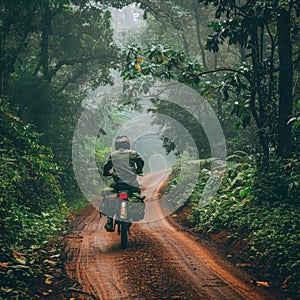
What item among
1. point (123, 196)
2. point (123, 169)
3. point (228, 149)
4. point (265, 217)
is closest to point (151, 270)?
point (123, 196)

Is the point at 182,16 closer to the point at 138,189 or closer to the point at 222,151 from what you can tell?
the point at 222,151

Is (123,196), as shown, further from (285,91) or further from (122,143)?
(285,91)

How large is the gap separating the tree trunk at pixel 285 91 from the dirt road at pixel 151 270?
10.2ft

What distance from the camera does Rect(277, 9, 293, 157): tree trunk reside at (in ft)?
30.0

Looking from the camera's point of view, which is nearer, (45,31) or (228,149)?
(45,31)

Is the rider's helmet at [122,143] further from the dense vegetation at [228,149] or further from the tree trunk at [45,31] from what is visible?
the tree trunk at [45,31]

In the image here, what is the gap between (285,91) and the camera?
9195 mm

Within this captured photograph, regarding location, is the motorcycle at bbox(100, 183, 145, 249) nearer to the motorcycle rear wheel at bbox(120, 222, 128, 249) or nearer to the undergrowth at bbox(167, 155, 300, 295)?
the motorcycle rear wheel at bbox(120, 222, 128, 249)

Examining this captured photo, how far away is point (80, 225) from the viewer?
436 inches

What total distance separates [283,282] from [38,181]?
25.9 ft

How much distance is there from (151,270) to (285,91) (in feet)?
17.9

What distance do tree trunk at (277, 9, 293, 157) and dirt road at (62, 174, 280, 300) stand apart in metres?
3.12

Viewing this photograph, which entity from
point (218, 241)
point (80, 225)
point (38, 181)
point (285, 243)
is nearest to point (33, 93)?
point (38, 181)

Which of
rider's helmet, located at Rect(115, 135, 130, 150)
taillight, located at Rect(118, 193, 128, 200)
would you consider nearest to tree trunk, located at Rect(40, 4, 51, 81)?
rider's helmet, located at Rect(115, 135, 130, 150)
